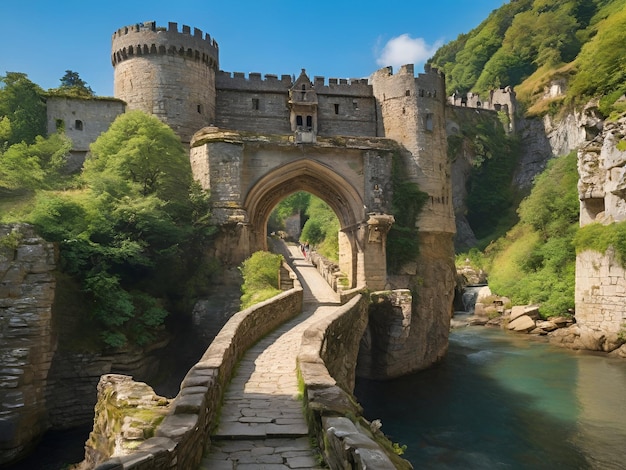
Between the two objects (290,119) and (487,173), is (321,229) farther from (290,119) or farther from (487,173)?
(487,173)

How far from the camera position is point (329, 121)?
24.6 m

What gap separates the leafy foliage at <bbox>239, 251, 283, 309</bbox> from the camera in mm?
17325

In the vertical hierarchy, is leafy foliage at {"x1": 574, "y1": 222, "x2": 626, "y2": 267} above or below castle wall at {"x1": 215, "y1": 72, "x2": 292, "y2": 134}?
below

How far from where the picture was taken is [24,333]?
522 inches

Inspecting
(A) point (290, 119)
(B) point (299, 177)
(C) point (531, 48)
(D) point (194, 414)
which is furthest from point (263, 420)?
(C) point (531, 48)

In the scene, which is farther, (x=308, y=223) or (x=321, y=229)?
(x=308, y=223)

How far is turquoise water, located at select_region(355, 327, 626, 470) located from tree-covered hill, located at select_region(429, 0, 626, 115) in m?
25.8

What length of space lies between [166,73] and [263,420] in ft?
71.0

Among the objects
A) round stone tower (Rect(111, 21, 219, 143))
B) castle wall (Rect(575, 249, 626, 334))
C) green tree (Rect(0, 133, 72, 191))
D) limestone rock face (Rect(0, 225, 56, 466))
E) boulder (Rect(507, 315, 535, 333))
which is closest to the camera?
limestone rock face (Rect(0, 225, 56, 466))

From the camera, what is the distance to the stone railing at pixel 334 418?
3.96m

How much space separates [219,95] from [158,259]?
11.3 meters

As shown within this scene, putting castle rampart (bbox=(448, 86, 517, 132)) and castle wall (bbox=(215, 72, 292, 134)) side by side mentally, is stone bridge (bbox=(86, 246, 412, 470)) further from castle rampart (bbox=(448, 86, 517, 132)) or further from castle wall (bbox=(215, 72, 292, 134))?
castle rampart (bbox=(448, 86, 517, 132))

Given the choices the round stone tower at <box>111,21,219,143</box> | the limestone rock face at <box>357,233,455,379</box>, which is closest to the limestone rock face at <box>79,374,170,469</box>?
the limestone rock face at <box>357,233,455,379</box>

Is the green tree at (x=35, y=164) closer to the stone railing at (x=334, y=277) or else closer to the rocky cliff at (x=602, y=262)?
the stone railing at (x=334, y=277)
